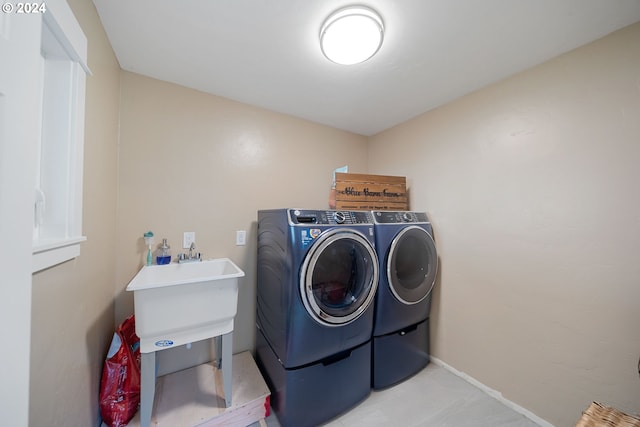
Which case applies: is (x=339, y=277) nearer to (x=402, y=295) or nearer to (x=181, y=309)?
(x=402, y=295)

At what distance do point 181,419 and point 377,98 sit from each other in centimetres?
257

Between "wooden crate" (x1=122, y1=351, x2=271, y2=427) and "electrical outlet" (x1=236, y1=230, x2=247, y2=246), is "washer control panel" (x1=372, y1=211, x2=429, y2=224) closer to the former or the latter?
"electrical outlet" (x1=236, y1=230, x2=247, y2=246)

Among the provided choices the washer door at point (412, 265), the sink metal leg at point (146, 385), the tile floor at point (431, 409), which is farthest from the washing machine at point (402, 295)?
the sink metal leg at point (146, 385)

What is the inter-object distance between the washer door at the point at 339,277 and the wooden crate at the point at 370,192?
0.44 metres

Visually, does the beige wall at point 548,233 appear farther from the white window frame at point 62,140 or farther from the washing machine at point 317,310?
the white window frame at point 62,140

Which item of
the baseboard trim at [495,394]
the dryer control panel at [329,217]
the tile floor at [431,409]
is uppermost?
the dryer control panel at [329,217]

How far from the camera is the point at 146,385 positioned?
114 cm

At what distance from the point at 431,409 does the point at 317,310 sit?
1114 mm

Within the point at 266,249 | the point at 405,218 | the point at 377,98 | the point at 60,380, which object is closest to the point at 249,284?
the point at 266,249

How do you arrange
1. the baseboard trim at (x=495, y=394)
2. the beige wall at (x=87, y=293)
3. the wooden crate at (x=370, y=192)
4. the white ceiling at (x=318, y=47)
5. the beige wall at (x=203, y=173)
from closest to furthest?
1. the beige wall at (x=87, y=293)
2. the white ceiling at (x=318, y=47)
3. the baseboard trim at (x=495, y=394)
4. the beige wall at (x=203, y=173)
5. the wooden crate at (x=370, y=192)

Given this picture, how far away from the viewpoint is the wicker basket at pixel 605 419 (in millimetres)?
854

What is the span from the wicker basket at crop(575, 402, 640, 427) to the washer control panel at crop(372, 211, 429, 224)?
124 centimetres

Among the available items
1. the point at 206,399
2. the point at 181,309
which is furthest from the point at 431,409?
the point at 181,309

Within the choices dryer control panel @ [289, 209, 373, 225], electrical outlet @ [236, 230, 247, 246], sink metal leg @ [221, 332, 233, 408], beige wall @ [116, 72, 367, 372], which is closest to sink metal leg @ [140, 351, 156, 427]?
sink metal leg @ [221, 332, 233, 408]
